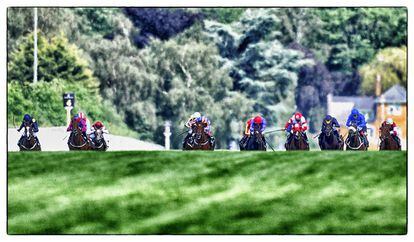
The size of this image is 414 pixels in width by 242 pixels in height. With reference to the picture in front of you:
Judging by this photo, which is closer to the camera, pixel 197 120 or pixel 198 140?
pixel 197 120

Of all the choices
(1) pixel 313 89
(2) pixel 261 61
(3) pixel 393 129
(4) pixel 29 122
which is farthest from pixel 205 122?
(3) pixel 393 129

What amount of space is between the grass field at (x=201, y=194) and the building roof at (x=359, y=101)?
175cm

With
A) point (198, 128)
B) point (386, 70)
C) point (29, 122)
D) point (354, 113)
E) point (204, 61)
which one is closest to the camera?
point (29, 122)

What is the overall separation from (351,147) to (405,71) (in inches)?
76.4

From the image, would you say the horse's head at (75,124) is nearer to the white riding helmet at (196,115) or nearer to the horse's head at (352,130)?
the white riding helmet at (196,115)

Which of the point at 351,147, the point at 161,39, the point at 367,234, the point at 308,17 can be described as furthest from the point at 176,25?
the point at 367,234

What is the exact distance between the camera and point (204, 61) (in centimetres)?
2797

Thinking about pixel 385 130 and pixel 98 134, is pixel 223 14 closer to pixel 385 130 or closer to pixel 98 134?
pixel 98 134

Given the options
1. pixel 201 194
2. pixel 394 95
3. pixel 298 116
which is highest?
pixel 394 95

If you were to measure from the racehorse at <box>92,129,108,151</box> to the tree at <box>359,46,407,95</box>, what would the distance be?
18.2 feet

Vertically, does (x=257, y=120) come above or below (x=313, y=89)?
below

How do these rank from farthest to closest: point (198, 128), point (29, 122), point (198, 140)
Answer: point (198, 140)
point (198, 128)
point (29, 122)

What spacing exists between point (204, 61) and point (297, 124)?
2.42 m

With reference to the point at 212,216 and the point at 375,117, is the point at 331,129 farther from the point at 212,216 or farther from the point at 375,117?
the point at 212,216
